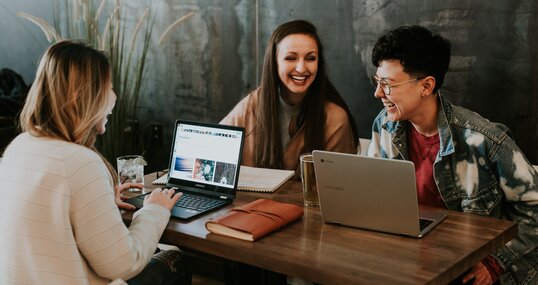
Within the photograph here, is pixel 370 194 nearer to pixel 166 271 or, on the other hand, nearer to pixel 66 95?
pixel 166 271

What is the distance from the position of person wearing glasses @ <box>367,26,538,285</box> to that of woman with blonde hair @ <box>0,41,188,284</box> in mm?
954

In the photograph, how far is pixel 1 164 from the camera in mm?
1722

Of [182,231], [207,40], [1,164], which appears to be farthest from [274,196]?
[207,40]

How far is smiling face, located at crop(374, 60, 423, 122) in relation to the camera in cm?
217

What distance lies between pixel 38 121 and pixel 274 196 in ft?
2.63

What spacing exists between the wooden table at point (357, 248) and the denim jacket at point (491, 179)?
18cm

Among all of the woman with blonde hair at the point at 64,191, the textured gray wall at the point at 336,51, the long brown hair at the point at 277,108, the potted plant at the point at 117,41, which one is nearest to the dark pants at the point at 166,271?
the woman with blonde hair at the point at 64,191

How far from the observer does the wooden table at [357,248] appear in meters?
1.51

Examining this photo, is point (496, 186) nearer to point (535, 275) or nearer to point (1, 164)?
point (535, 275)

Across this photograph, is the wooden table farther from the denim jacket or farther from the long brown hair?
the long brown hair

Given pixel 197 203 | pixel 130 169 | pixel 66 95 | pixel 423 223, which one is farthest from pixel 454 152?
pixel 66 95

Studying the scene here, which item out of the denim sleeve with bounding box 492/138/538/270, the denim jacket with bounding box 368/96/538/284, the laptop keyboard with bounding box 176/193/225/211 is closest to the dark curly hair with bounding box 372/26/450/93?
the denim jacket with bounding box 368/96/538/284

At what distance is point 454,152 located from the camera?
6.91 ft

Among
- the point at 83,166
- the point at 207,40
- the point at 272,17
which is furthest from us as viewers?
the point at 207,40
